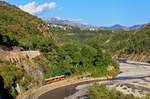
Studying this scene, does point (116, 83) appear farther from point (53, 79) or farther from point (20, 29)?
point (20, 29)

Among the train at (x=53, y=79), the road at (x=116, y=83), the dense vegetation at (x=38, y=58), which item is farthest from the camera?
the train at (x=53, y=79)

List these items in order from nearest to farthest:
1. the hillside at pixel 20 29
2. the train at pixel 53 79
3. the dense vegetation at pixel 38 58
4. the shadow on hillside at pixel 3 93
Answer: the shadow on hillside at pixel 3 93, the dense vegetation at pixel 38 58, the hillside at pixel 20 29, the train at pixel 53 79

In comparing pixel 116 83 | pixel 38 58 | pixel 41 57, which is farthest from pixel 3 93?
pixel 116 83

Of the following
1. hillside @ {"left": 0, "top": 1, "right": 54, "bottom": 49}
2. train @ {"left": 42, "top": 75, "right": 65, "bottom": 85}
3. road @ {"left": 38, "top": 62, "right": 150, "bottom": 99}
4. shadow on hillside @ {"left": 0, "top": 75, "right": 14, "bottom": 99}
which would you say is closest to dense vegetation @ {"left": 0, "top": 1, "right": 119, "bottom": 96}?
hillside @ {"left": 0, "top": 1, "right": 54, "bottom": 49}

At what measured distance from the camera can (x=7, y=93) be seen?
72.8 meters

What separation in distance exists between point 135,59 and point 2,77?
419 ft

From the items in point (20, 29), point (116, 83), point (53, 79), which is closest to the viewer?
point (53, 79)

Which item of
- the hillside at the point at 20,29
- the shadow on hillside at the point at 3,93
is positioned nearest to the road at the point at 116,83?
the shadow on hillside at the point at 3,93

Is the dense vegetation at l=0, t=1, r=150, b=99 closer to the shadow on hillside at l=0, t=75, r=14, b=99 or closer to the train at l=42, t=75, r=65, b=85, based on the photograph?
the train at l=42, t=75, r=65, b=85

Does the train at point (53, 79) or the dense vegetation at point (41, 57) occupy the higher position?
the dense vegetation at point (41, 57)

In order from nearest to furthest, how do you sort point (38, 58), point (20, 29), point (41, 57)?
1. point (38, 58)
2. point (41, 57)
3. point (20, 29)

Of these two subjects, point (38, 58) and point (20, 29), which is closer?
point (38, 58)

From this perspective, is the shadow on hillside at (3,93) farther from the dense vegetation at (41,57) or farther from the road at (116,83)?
the road at (116,83)

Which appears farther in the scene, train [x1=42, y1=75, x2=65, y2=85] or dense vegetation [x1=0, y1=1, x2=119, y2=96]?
train [x1=42, y1=75, x2=65, y2=85]
